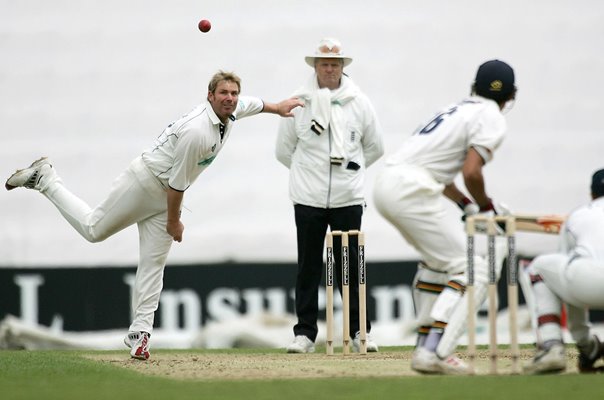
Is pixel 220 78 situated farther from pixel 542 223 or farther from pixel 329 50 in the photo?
pixel 542 223

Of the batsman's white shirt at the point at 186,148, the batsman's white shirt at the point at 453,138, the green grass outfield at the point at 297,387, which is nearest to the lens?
the green grass outfield at the point at 297,387

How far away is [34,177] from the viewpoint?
6.12 m

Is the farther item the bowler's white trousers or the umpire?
the umpire

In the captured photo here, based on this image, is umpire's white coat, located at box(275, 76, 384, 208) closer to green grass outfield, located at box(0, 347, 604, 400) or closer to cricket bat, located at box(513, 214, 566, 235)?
cricket bat, located at box(513, 214, 566, 235)

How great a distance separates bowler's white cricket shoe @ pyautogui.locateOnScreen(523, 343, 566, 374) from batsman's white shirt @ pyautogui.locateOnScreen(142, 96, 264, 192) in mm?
1695

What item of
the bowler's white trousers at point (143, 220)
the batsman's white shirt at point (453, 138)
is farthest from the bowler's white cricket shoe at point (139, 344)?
the batsman's white shirt at point (453, 138)

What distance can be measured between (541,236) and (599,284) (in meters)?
3.55

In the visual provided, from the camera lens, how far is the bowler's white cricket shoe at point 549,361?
458 centimetres

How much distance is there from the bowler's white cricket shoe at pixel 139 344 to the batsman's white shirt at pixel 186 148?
64 cm

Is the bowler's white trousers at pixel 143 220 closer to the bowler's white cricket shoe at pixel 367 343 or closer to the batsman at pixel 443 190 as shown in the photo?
the bowler's white cricket shoe at pixel 367 343

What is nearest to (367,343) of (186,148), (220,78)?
(186,148)

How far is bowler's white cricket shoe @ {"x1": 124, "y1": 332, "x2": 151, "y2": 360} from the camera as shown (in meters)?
5.74

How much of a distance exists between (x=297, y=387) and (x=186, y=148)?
157 cm

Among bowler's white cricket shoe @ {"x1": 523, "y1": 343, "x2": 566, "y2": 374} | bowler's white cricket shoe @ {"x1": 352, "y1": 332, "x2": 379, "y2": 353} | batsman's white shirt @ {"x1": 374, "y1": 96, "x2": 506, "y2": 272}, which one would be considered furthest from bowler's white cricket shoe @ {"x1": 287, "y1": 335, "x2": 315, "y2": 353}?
bowler's white cricket shoe @ {"x1": 523, "y1": 343, "x2": 566, "y2": 374}
